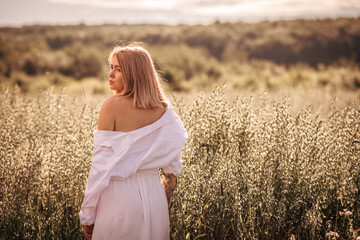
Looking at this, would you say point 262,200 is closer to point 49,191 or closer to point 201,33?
point 49,191

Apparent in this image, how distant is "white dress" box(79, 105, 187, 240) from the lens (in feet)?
7.39

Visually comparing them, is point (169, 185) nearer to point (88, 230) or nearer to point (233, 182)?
point (233, 182)

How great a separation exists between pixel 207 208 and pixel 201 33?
146 ft

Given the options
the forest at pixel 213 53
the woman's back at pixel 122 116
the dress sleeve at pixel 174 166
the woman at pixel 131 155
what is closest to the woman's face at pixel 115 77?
the woman at pixel 131 155

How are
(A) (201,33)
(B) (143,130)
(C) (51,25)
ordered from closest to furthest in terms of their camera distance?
(B) (143,130) < (A) (201,33) < (C) (51,25)

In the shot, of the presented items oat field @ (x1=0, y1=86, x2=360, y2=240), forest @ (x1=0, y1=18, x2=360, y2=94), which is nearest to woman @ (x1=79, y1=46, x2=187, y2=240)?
→ oat field @ (x1=0, y1=86, x2=360, y2=240)

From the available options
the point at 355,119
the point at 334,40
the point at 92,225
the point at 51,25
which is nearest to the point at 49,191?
the point at 92,225

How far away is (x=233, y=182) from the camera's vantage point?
2.68 m

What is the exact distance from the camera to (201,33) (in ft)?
150

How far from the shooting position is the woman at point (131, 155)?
2.26 meters

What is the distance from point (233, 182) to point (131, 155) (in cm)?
85

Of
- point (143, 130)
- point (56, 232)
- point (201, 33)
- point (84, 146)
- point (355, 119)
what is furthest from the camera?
point (201, 33)

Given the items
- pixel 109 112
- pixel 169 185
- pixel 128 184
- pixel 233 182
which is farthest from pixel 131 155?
pixel 233 182

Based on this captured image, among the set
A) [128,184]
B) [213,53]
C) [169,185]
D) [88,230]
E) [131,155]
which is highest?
[131,155]
